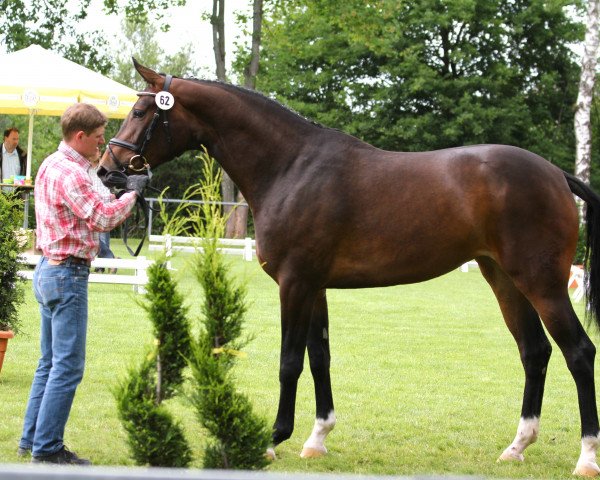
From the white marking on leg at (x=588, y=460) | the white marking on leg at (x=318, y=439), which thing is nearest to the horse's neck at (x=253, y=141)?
the white marking on leg at (x=318, y=439)

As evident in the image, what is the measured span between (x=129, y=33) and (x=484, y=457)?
5370 cm

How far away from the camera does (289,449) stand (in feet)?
19.3

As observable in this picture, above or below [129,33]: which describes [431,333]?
below

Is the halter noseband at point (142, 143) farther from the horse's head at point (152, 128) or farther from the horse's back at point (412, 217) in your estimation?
the horse's back at point (412, 217)

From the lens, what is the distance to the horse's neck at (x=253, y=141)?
18.9 ft

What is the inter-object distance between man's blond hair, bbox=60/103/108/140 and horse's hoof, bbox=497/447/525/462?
332 cm

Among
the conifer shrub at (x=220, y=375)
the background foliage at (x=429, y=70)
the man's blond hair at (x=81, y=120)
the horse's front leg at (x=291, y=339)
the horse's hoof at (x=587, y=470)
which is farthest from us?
the background foliage at (x=429, y=70)

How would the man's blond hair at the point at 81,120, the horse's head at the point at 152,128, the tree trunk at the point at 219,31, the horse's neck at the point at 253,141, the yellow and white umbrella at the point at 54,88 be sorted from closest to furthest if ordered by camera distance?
Result: the man's blond hair at the point at 81,120 → the horse's head at the point at 152,128 → the horse's neck at the point at 253,141 → the yellow and white umbrella at the point at 54,88 → the tree trunk at the point at 219,31

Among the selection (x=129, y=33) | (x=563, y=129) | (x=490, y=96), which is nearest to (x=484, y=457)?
(x=490, y=96)

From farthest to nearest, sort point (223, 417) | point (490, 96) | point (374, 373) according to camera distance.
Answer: point (490, 96) → point (374, 373) → point (223, 417)

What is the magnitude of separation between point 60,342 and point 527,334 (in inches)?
126

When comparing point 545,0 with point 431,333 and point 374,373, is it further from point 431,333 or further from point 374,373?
point 374,373

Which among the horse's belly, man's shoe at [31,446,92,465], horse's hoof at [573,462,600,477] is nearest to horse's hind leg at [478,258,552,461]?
the horse's belly

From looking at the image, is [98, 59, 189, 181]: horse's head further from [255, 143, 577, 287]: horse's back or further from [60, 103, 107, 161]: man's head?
[255, 143, 577, 287]: horse's back
